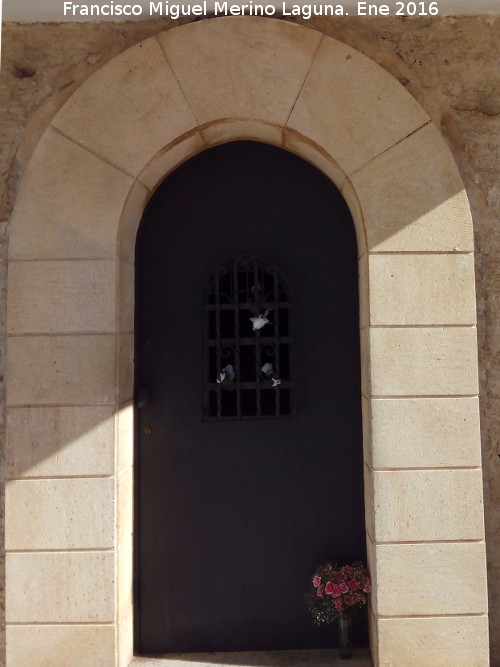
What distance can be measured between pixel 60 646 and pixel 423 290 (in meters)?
2.92

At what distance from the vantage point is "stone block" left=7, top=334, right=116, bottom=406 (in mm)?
3279

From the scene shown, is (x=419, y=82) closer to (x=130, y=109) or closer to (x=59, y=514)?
(x=130, y=109)

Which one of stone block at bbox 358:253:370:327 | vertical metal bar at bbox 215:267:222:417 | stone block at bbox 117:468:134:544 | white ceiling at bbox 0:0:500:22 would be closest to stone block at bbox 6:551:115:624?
stone block at bbox 117:468:134:544

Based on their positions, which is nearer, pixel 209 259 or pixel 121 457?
pixel 121 457

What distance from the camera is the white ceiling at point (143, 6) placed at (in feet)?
11.0

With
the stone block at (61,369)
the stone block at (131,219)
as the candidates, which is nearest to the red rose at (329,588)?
the stone block at (61,369)

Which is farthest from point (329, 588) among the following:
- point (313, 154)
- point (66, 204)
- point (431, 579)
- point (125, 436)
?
point (66, 204)

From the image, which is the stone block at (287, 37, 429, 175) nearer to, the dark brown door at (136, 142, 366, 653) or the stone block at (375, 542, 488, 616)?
the dark brown door at (136, 142, 366, 653)

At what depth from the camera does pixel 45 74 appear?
3.45 m

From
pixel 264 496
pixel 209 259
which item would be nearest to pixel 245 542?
pixel 264 496

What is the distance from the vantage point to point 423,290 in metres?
3.27

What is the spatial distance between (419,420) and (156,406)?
64.2 inches

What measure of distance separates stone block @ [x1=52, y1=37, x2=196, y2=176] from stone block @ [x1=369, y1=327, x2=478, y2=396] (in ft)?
5.97

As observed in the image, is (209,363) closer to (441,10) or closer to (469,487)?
(469,487)
